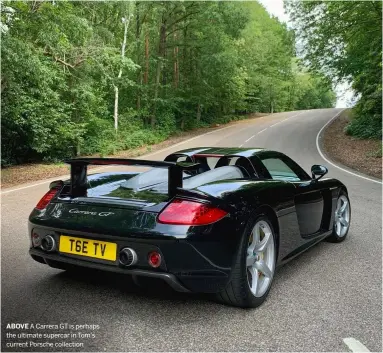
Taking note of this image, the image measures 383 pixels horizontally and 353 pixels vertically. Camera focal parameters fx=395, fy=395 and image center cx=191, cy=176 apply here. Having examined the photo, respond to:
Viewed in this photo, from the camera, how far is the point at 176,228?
2.58 metres

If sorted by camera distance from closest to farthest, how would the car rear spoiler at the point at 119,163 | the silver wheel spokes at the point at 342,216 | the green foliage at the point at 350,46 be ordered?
the car rear spoiler at the point at 119,163 < the silver wheel spokes at the point at 342,216 < the green foliage at the point at 350,46

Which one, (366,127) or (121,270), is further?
(366,127)

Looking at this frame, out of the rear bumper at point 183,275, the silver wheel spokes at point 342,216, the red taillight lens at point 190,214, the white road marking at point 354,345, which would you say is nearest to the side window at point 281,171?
→ the silver wheel spokes at point 342,216

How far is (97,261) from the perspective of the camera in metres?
2.70

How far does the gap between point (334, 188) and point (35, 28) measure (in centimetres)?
1090

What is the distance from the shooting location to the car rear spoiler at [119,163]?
2793 millimetres

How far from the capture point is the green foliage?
1898 cm

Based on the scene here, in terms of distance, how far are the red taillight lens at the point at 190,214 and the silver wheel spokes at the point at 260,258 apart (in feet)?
1.49

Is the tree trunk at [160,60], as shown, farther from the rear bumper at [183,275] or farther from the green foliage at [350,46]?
the rear bumper at [183,275]

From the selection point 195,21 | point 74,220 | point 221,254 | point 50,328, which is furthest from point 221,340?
point 195,21

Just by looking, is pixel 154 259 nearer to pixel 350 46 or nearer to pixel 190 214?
pixel 190 214

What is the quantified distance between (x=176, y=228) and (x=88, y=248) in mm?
659

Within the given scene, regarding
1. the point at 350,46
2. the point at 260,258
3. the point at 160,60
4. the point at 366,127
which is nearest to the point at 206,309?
the point at 260,258

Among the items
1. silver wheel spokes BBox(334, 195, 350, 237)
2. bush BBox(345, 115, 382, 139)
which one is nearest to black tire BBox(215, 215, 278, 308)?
silver wheel spokes BBox(334, 195, 350, 237)
